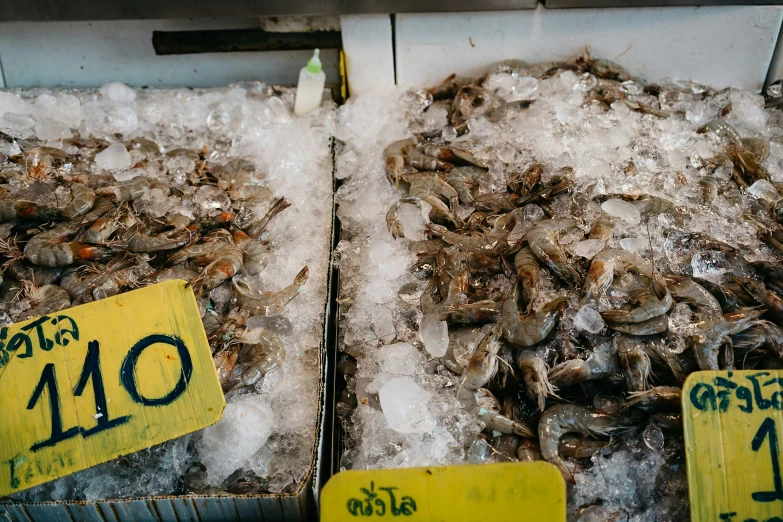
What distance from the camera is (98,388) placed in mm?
1675

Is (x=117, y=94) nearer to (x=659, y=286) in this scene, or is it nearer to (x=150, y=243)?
(x=150, y=243)

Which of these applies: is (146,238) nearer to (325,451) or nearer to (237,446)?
(237,446)

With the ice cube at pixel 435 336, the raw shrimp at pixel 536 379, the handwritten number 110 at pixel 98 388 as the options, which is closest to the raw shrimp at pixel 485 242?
the ice cube at pixel 435 336

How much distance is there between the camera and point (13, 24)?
299cm

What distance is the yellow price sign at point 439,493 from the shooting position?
1479 mm

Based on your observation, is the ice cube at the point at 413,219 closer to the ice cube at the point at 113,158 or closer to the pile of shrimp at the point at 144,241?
the pile of shrimp at the point at 144,241

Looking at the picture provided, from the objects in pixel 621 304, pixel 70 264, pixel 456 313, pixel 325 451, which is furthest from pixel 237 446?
pixel 621 304

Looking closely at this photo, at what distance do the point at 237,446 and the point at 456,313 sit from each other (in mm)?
801

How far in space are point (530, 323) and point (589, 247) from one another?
17.5 inches

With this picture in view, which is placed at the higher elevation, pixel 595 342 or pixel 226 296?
pixel 226 296

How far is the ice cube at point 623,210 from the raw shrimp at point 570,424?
31.6 inches

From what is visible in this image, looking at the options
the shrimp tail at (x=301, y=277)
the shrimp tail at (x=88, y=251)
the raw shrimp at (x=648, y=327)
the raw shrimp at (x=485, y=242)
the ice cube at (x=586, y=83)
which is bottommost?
the raw shrimp at (x=648, y=327)

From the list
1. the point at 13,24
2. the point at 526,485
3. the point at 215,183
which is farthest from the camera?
the point at 13,24

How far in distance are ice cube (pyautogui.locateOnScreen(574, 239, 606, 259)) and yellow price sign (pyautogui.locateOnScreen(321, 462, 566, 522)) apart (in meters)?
0.87
